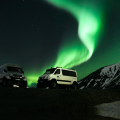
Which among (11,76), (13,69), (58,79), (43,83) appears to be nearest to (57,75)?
(58,79)

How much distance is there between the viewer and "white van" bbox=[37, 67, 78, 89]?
60.1 feet

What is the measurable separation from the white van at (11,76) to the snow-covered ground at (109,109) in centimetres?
909

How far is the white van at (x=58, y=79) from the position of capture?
18.3 metres

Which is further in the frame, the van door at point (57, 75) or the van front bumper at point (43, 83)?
the van door at point (57, 75)

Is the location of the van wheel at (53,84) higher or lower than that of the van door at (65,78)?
lower

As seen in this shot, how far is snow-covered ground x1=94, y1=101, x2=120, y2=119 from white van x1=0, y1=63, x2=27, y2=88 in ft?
29.8

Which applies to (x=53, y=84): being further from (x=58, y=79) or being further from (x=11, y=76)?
(x=11, y=76)

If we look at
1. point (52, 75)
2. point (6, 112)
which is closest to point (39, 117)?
point (6, 112)

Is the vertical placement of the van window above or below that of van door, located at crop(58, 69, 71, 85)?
above

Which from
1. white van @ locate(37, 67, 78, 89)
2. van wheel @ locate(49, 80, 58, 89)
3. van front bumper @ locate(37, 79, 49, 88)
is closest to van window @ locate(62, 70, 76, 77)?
white van @ locate(37, 67, 78, 89)

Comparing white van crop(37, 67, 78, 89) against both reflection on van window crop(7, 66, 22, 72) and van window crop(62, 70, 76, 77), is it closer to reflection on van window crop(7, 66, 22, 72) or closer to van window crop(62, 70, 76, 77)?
van window crop(62, 70, 76, 77)

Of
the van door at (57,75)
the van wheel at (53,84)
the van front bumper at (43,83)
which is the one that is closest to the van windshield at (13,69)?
the van front bumper at (43,83)

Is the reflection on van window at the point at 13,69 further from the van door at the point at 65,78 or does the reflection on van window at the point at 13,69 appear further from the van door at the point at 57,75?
the van door at the point at 65,78

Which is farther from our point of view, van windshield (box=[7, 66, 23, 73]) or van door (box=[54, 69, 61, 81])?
van door (box=[54, 69, 61, 81])
